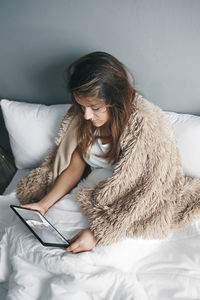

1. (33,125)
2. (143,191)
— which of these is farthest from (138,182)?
(33,125)

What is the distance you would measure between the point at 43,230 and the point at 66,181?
10.8 inches

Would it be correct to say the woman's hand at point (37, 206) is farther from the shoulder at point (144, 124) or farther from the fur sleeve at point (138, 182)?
the shoulder at point (144, 124)

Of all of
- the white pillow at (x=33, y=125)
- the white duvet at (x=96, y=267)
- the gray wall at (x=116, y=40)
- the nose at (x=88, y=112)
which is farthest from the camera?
the white pillow at (x=33, y=125)

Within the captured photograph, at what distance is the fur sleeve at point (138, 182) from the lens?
1.05m

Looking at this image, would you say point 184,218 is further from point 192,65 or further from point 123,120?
point 192,65

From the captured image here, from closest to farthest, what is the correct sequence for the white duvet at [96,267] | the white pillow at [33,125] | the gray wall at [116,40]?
1. the white duvet at [96,267]
2. the gray wall at [116,40]
3. the white pillow at [33,125]

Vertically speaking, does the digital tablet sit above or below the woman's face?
below

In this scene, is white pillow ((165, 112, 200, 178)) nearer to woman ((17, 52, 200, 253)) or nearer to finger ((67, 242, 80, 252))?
woman ((17, 52, 200, 253))

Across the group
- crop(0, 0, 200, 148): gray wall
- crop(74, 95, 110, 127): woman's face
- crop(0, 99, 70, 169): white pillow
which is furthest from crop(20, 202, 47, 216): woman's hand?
crop(0, 0, 200, 148): gray wall

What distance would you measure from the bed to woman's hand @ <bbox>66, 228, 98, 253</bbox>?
20mm

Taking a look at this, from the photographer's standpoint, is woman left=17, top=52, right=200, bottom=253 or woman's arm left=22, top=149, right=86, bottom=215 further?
woman's arm left=22, top=149, right=86, bottom=215

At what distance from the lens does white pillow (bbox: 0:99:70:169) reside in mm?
1344

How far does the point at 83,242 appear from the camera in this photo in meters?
1.03

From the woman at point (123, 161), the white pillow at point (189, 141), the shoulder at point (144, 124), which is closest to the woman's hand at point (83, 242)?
the woman at point (123, 161)
